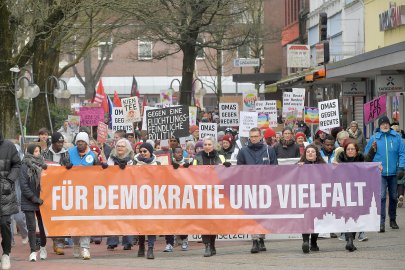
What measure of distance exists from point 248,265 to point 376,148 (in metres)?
4.48

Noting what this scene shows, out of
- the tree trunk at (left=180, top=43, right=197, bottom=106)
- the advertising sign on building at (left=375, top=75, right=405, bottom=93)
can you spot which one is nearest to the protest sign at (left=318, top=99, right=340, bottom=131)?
the advertising sign on building at (left=375, top=75, right=405, bottom=93)

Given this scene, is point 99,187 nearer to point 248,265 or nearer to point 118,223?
point 118,223

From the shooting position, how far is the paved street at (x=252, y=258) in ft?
46.9

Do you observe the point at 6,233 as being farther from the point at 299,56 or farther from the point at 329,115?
the point at 299,56

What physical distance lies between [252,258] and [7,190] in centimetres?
336

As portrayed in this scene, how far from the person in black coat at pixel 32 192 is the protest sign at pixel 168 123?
555 centimetres

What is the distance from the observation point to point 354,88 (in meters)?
40.2

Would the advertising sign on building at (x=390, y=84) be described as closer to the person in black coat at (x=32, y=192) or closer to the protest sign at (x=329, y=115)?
the protest sign at (x=329, y=115)

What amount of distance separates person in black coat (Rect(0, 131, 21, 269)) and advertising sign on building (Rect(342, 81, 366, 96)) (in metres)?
26.5

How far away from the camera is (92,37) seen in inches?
1569

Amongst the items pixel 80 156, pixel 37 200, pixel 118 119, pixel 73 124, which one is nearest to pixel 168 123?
pixel 80 156

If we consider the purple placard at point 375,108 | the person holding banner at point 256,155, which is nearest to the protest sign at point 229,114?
the purple placard at point 375,108

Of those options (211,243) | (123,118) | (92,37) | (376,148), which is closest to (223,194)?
(211,243)

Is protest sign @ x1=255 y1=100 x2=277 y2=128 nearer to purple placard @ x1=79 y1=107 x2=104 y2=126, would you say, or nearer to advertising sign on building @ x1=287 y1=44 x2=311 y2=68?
purple placard @ x1=79 y1=107 x2=104 y2=126
